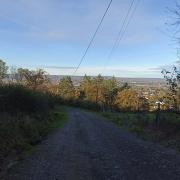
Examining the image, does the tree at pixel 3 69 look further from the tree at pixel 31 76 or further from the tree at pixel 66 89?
the tree at pixel 66 89

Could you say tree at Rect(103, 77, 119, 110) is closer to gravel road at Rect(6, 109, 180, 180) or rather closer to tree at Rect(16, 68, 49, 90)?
tree at Rect(16, 68, 49, 90)

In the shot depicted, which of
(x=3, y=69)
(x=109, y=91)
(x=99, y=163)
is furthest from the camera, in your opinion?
(x=109, y=91)

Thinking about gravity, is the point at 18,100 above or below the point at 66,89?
above

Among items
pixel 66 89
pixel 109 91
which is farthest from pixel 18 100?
pixel 109 91

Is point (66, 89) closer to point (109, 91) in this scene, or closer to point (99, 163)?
point (109, 91)

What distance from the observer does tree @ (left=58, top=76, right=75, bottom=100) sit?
130m

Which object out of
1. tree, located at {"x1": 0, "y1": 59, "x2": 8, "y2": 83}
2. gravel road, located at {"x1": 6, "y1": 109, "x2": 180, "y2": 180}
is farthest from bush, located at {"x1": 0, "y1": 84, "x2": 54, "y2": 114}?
tree, located at {"x1": 0, "y1": 59, "x2": 8, "y2": 83}

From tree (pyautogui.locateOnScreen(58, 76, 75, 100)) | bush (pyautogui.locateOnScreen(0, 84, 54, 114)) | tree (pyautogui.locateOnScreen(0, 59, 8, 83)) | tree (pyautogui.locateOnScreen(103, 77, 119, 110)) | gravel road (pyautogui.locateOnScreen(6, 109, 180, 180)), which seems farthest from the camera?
tree (pyautogui.locateOnScreen(103, 77, 119, 110))

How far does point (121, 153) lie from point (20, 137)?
5791 millimetres

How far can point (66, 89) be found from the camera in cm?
14275

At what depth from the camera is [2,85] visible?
38438mm

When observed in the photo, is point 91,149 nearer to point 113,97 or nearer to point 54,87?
point 113,97

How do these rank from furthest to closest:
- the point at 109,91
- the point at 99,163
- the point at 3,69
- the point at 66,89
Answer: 1. the point at 109,91
2. the point at 66,89
3. the point at 3,69
4. the point at 99,163

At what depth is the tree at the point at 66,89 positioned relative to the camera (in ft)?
428
